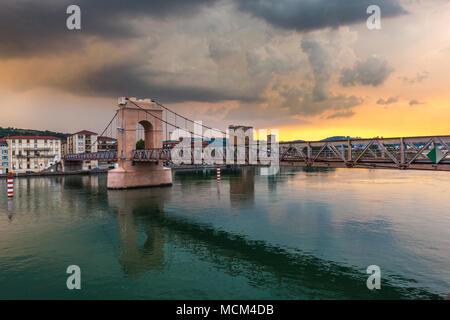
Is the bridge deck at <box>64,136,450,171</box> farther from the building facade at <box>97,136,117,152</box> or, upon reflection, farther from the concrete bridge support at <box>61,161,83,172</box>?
the building facade at <box>97,136,117,152</box>

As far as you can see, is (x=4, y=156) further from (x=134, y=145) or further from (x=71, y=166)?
(x=134, y=145)

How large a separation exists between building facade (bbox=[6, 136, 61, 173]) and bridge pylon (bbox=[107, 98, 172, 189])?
64141mm

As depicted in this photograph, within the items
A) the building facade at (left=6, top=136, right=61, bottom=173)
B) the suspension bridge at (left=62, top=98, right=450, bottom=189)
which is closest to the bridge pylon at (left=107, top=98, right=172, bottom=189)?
the suspension bridge at (left=62, top=98, right=450, bottom=189)

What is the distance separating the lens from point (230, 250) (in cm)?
2081

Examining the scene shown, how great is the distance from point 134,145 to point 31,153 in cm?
7142

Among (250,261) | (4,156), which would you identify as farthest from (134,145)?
(4,156)

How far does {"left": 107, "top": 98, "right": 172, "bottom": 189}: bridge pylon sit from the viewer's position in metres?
55.7

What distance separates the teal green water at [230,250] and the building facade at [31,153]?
81.2m

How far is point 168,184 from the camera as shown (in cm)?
6156

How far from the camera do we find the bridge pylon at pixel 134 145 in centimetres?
5574

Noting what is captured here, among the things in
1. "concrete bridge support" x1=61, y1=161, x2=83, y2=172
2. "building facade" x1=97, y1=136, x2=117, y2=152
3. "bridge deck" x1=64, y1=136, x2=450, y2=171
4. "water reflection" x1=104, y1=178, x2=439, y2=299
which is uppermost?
"building facade" x1=97, y1=136, x2=117, y2=152
